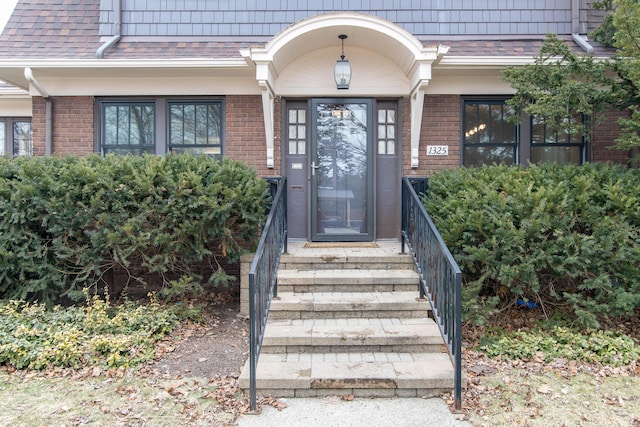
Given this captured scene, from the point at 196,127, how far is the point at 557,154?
5.37 metres

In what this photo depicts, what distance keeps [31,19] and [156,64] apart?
99.8 inches

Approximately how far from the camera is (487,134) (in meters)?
6.62

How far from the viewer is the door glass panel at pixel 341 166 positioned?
6508 millimetres

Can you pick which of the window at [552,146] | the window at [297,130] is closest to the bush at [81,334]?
the window at [297,130]

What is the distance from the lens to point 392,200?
258 inches

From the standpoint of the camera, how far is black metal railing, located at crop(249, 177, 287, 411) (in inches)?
130

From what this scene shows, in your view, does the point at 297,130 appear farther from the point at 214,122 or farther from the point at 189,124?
the point at 189,124

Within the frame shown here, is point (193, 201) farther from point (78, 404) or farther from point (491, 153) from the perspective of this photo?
point (491, 153)

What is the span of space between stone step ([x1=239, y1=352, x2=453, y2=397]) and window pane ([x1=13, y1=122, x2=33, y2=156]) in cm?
821

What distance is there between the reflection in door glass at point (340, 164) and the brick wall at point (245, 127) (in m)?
0.85

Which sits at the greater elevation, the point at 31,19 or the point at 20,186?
the point at 31,19

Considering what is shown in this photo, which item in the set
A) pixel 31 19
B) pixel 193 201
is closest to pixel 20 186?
pixel 193 201

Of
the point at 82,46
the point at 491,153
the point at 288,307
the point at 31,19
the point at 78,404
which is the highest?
the point at 31,19


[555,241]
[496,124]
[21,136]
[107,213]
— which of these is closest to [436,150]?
[496,124]
